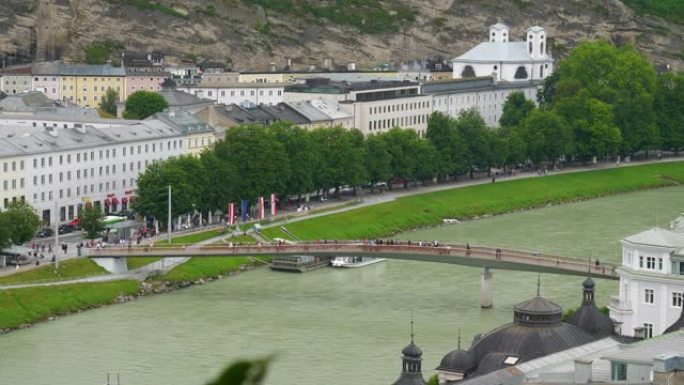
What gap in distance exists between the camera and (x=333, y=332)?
61.6 meters

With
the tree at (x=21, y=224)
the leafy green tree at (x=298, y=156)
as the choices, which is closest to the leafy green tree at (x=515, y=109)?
the leafy green tree at (x=298, y=156)

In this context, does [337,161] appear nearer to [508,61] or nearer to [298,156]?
[298,156]

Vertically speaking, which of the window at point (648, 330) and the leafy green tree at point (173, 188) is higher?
the leafy green tree at point (173, 188)

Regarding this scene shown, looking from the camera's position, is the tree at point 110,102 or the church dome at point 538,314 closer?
the church dome at point 538,314

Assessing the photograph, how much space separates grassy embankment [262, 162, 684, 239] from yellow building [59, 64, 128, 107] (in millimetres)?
23194

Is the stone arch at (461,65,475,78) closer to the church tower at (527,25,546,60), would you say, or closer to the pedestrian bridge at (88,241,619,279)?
the church tower at (527,25,546,60)

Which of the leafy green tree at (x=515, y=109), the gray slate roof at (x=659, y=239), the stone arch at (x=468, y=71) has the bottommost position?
the gray slate roof at (x=659, y=239)

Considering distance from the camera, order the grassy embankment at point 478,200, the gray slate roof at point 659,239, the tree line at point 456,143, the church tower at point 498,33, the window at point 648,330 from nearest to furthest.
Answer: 1. the window at point 648,330
2. the gray slate roof at point 659,239
3. the tree line at point 456,143
4. the grassy embankment at point 478,200
5. the church tower at point 498,33

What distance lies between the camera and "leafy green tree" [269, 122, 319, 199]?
8925 cm

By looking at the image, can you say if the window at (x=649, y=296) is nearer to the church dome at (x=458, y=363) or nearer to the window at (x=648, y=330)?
the window at (x=648, y=330)

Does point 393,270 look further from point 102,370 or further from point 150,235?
point 102,370

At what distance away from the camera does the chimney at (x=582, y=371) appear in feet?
142

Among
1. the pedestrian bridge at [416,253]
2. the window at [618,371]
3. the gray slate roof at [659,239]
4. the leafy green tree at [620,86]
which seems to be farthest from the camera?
the leafy green tree at [620,86]

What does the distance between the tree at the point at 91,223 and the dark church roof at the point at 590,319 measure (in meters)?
26.3
